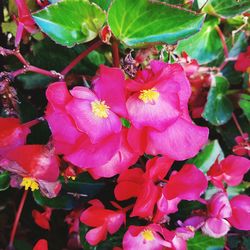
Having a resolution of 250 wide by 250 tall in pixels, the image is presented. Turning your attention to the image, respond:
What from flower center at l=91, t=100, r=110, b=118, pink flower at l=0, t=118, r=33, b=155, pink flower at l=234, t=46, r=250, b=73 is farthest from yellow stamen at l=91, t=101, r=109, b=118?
pink flower at l=234, t=46, r=250, b=73

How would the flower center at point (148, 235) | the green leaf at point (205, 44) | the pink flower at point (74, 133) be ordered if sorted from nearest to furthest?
the pink flower at point (74, 133)
the flower center at point (148, 235)
the green leaf at point (205, 44)

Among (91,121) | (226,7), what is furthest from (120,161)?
(226,7)

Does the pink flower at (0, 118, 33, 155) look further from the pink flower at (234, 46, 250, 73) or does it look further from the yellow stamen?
the pink flower at (234, 46, 250, 73)

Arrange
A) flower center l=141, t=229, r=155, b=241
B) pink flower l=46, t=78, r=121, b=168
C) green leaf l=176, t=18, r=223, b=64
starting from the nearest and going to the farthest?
pink flower l=46, t=78, r=121, b=168
flower center l=141, t=229, r=155, b=241
green leaf l=176, t=18, r=223, b=64

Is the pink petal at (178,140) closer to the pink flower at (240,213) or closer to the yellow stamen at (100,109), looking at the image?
the yellow stamen at (100,109)

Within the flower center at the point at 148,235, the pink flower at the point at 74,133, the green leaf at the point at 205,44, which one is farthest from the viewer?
the green leaf at the point at 205,44

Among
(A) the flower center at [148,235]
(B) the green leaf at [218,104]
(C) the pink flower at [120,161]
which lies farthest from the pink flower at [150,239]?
(B) the green leaf at [218,104]

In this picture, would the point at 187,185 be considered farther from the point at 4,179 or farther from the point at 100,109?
the point at 4,179

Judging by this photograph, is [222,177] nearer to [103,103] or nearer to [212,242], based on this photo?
[212,242]
